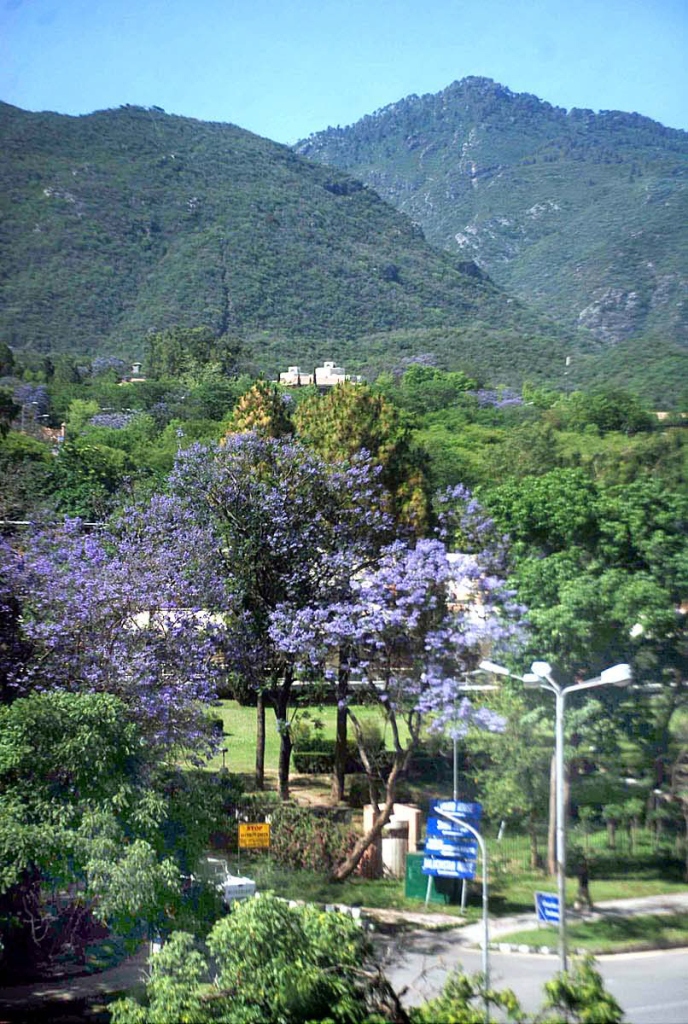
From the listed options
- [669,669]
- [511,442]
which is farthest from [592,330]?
[669,669]

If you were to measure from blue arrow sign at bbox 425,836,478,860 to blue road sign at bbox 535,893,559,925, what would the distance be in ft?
4.01

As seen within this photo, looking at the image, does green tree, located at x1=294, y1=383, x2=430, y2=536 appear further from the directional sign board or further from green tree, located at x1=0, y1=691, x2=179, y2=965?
green tree, located at x1=0, y1=691, x2=179, y2=965

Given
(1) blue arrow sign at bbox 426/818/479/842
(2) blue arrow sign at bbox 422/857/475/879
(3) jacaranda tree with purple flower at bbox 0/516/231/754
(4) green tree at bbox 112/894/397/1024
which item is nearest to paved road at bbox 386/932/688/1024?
(2) blue arrow sign at bbox 422/857/475/879

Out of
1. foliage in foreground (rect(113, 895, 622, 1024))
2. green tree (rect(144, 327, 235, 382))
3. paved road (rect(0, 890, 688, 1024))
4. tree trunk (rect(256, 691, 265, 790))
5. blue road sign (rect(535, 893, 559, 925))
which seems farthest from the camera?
green tree (rect(144, 327, 235, 382))

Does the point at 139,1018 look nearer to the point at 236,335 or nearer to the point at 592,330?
the point at 236,335

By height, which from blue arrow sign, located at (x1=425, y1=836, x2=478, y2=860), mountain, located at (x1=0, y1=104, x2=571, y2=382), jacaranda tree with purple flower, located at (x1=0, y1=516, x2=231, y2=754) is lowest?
blue arrow sign, located at (x1=425, y1=836, x2=478, y2=860)

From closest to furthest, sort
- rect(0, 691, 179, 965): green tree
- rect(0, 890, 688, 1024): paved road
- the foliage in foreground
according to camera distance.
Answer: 1. the foliage in foreground
2. rect(0, 691, 179, 965): green tree
3. rect(0, 890, 688, 1024): paved road

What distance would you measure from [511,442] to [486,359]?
38571 millimetres

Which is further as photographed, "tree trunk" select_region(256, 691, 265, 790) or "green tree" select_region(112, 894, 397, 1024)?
"tree trunk" select_region(256, 691, 265, 790)

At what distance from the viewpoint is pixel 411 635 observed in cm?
1777

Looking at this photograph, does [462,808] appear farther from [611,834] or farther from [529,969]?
[529,969]

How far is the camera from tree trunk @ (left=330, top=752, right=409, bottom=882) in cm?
1630

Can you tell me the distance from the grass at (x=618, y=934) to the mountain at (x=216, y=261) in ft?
199

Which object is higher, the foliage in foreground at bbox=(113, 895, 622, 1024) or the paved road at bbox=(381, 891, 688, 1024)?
the foliage in foreground at bbox=(113, 895, 622, 1024)
